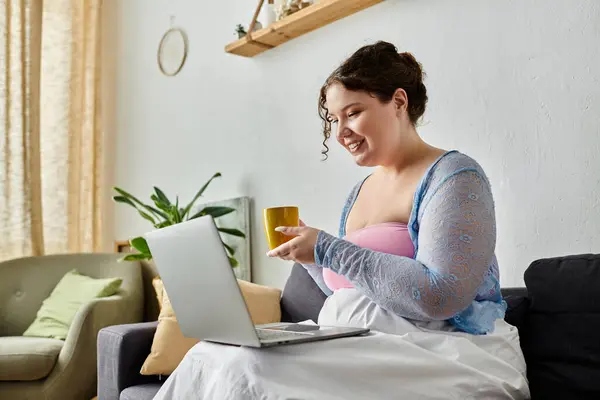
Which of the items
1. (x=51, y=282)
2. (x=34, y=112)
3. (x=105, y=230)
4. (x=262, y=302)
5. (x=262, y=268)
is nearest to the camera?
(x=262, y=302)

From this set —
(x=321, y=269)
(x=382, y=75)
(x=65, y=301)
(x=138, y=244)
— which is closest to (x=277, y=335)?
(x=321, y=269)

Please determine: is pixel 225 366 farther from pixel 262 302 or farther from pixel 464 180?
pixel 262 302

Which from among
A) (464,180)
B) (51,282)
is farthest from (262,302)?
(51,282)

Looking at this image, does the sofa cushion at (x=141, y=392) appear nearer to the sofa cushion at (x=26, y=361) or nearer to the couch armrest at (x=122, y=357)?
the couch armrest at (x=122, y=357)

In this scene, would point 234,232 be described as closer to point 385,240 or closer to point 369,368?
point 385,240

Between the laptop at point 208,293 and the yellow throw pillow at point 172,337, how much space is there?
0.81 metres

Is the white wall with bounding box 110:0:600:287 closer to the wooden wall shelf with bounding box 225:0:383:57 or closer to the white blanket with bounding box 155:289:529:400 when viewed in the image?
the wooden wall shelf with bounding box 225:0:383:57

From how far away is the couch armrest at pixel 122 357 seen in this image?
87.4 inches

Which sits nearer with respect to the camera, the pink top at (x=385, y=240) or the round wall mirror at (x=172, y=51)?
the pink top at (x=385, y=240)

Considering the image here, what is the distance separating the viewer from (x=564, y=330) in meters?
1.55

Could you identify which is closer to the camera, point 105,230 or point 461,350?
point 461,350

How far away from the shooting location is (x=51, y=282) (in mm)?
3658

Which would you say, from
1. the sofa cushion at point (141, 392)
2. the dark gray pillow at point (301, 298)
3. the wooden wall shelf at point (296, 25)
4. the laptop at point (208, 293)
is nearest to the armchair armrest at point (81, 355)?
the sofa cushion at point (141, 392)

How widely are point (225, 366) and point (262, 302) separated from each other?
127 centimetres
